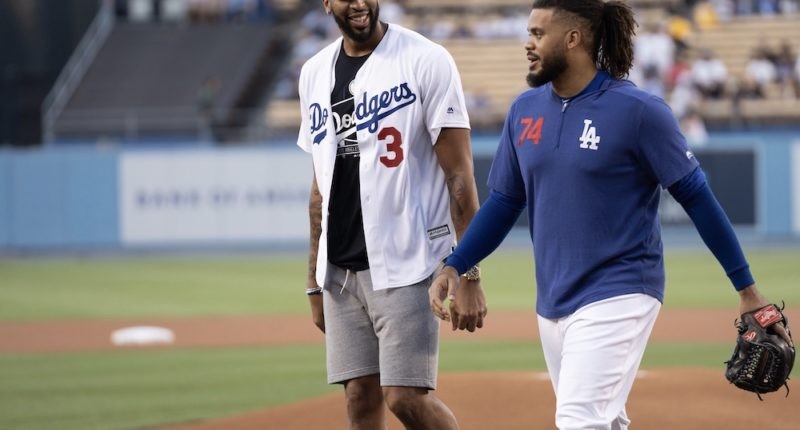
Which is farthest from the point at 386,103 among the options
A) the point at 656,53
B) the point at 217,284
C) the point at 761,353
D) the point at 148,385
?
the point at 656,53

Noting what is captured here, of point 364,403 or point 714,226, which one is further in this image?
point 364,403

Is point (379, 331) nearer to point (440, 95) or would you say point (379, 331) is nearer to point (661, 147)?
point (440, 95)

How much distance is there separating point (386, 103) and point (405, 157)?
0.22 meters

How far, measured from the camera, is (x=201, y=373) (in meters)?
10.3

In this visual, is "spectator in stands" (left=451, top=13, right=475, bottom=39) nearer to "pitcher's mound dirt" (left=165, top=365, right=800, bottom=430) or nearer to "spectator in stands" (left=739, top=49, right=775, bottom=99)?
"spectator in stands" (left=739, top=49, right=775, bottom=99)

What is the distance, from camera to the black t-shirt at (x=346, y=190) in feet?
16.7

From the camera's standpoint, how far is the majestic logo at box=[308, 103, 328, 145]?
5156mm

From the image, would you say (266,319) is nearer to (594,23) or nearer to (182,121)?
(594,23)

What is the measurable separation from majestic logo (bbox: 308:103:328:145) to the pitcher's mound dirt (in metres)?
2.26

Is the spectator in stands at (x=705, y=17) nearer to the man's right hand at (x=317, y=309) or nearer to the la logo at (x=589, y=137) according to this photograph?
the man's right hand at (x=317, y=309)

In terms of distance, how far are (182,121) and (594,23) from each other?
2312cm

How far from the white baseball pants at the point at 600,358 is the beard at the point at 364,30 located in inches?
56.6

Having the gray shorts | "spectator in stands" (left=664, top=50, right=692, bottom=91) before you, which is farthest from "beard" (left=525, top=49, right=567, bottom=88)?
"spectator in stands" (left=664, top=50, right=692, bottom=91)

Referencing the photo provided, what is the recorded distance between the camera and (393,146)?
5004mm
